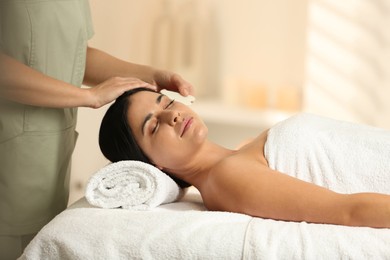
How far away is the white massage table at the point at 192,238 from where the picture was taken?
1.21m

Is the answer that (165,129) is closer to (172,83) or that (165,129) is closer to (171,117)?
(171,117)

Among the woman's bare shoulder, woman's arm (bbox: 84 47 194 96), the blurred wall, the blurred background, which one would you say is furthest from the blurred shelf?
the woman's bare shoulder

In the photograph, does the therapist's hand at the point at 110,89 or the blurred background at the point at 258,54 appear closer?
the therapist's hand at the point at 110,89

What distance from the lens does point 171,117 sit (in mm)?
1617

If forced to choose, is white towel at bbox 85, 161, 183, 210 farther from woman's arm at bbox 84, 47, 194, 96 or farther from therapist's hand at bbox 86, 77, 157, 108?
woman's arm at bbox 84, 47, 194, 96

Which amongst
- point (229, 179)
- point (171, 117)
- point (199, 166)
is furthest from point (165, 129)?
point (229, 179)

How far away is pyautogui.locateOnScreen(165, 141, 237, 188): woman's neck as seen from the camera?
1.65 metres

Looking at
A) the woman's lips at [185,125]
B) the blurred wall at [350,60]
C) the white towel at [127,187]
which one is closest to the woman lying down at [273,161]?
the woman's lips at [185,125]

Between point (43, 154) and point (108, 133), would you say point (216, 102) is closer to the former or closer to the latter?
point (108, 133)

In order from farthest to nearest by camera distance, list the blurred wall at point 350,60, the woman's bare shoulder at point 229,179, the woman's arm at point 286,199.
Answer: the blurred wall at point 350,60 < the woman's bare shoulder at point 229,179 < the woman's arm at point 286,199

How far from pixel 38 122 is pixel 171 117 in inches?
12.9

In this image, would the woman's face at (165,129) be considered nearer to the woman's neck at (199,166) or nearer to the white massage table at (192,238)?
the woman's neck at (199,166)

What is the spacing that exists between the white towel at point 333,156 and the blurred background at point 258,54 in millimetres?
1200

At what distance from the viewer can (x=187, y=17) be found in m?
3.15
